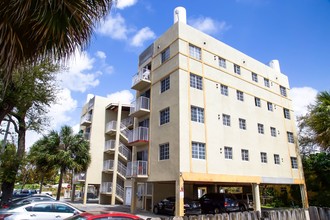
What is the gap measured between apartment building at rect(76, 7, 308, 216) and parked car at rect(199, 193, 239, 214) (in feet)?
4.33

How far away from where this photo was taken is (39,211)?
41.3 feet

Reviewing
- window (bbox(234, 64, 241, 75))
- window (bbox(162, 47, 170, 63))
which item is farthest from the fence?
window (bbox(234, 64, 241, 75))

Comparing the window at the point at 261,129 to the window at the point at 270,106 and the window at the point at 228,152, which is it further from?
the window at the point at 228,152

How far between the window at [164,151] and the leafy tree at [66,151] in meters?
11.5

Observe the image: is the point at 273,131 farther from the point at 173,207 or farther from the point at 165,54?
the point at 165,54

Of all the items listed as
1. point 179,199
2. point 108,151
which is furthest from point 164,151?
point 108,151

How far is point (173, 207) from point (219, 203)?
12.5ft

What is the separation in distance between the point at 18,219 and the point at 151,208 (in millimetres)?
15015

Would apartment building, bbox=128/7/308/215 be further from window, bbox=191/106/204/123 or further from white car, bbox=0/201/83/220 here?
white car, bbox=0/201/83/220

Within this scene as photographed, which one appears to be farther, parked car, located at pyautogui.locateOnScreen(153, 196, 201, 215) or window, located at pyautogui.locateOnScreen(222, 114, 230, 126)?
window, located at pyautogui.locateOnScreen(222, 114, 230, 126)

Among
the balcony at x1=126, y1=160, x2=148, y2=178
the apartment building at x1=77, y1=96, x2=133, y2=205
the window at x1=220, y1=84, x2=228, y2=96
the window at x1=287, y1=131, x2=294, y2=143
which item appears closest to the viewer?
the balcony at x1=126, y1=160, x2=148, y2=178

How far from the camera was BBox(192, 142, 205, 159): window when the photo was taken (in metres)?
20.0

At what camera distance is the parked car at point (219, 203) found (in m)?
21.6

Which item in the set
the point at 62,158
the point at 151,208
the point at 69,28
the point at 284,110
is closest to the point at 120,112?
the point at 62,158
